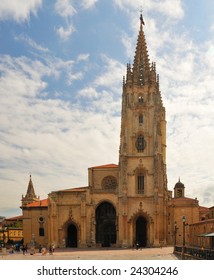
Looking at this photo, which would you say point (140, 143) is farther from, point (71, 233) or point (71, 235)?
point (71, 235)

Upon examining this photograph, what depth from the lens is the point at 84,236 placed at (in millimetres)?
69250

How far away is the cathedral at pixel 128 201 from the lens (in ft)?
225

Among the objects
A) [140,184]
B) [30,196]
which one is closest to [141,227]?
[140,184]

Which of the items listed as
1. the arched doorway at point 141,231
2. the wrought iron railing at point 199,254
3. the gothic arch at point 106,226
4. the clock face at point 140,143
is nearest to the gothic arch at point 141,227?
the arched doorway at point 141,231

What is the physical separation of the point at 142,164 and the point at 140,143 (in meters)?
3.55

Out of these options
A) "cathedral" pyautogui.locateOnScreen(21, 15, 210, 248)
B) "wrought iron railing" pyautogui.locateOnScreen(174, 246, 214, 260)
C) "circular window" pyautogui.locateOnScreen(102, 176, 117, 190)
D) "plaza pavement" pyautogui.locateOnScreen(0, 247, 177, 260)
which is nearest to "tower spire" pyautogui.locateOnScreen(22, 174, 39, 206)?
"cathedral" pyautogui.locateOnScreen(21, 15, 210, 248)

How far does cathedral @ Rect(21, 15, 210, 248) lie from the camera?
225ft

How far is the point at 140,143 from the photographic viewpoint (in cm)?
7188

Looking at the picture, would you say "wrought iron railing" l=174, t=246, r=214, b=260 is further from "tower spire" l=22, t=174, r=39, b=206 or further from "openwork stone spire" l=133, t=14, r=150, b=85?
"tower spire" l=22, t=174, r=39, b=206

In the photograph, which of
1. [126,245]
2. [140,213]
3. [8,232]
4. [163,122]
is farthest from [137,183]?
[8,232]

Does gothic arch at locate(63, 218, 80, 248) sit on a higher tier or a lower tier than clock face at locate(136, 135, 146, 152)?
lower

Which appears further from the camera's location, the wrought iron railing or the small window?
the small window

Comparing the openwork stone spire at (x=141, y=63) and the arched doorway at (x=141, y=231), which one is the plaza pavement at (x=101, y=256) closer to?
A: the arched doorway at (x=141, y=231)
